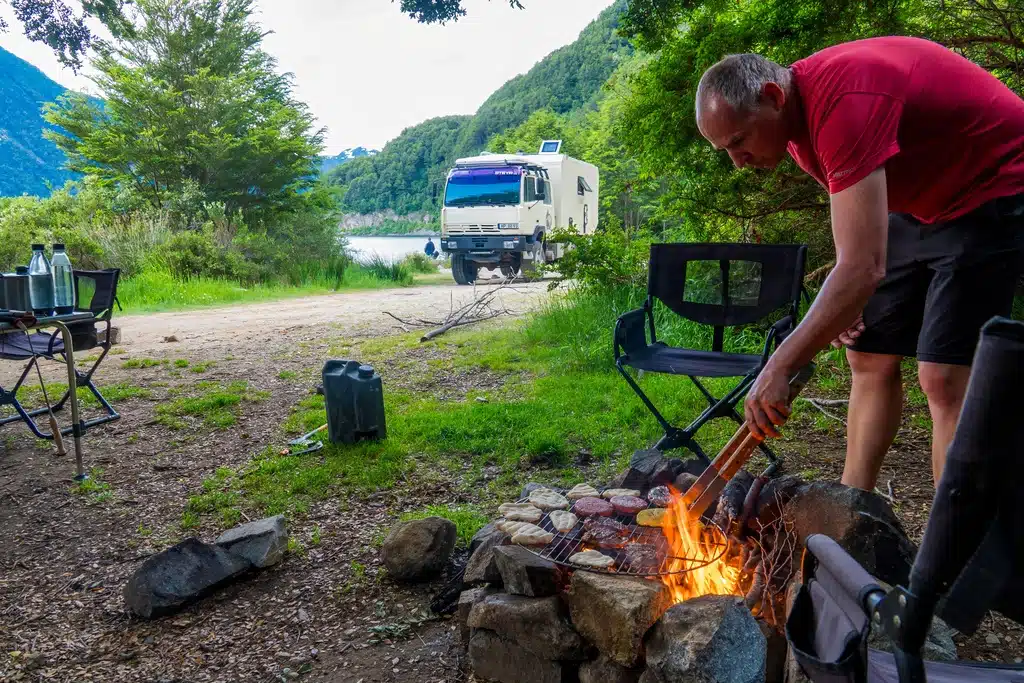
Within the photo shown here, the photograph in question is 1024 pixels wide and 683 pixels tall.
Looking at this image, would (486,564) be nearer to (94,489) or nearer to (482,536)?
(482,536)

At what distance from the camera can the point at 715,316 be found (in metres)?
3.72

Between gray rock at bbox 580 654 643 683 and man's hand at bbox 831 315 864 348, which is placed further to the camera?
man's hand at bbox 831 315 864 348

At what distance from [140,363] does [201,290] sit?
5761 millimetres

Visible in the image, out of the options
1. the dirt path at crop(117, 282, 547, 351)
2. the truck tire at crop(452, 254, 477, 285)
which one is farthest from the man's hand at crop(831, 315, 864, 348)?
the truck tire at crop(452, 254, 477, 285)

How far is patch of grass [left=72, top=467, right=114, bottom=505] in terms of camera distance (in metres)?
3.43

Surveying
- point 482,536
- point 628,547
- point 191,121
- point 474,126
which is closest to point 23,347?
point 482,536

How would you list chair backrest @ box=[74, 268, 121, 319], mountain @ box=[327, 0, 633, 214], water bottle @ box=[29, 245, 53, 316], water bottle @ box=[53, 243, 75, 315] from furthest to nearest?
mountain @ box=[327, 0, 633, 214] < chair backrest @ box=[74, 268, 121, 319] < water bottle @ box=[53, 243, 75, 315] < water bottle @ box=[29, 245, 53, 316]

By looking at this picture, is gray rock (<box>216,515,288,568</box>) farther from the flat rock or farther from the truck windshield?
the truck windshield

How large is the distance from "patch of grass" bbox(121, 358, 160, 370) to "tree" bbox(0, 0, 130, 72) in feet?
11.0

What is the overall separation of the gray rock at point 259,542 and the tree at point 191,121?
1581 centimetres

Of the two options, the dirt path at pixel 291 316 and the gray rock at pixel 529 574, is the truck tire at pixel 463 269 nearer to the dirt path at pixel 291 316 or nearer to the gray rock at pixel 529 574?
the dirt path at pixel 291 316

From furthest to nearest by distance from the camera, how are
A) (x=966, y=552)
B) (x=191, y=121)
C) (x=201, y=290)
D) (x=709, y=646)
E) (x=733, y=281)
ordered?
(x=191, y=121), (x=201, y=290), (x=733, y=281), (x=709, y=646), (x=966, y=552)

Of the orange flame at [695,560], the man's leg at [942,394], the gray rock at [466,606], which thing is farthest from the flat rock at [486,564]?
the man's leg at [942,394]

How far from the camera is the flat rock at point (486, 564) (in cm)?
212
